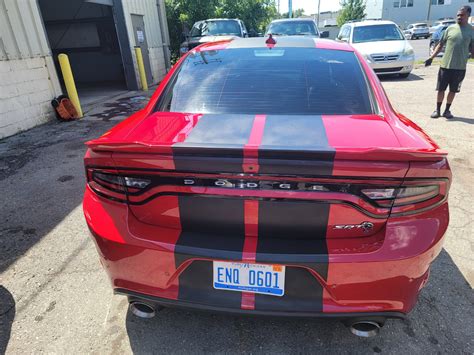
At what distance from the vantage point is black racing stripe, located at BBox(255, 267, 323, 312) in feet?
5.35

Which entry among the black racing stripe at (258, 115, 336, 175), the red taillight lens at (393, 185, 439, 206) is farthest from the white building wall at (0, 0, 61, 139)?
the red taillight lens at (393, 185, 439, 206)

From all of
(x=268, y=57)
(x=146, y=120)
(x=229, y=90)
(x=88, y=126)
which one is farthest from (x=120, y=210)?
(x=88, y=126)

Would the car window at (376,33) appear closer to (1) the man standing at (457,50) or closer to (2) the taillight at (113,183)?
(1) the man standing at (457,50)

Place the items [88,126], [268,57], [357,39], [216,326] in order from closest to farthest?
[216,326]
[268,57]
[88,126]
[357,39]

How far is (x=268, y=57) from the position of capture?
2682mm

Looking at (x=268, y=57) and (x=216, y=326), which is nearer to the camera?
(x=216, y=326)

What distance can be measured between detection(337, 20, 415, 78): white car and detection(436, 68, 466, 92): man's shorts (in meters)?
4.39

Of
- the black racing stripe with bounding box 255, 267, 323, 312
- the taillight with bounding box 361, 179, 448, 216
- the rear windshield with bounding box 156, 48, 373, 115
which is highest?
the rear windshield with bounding box 156, 48, 373, 115

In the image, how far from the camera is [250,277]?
1.67 m

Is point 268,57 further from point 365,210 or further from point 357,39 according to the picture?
point 357,39

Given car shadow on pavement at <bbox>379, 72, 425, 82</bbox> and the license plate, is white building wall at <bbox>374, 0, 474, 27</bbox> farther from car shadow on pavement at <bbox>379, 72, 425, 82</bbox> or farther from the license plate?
the license plate

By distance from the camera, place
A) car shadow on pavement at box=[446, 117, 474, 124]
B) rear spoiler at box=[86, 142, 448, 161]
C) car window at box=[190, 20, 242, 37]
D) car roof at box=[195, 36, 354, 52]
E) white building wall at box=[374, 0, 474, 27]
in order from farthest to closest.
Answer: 1. white building wall at box=[374, 0, 474, 27]
2. car window at box=[190, 20, 242, 37]
3. car shadow on pavement at box=[446, 117, 474, 124]
4. car roof at box=[195, 36, 354, 52]
5. rear spoiler at box=[86, 142, 448, 161]

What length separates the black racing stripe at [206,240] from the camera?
167cm

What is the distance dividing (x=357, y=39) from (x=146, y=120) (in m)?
11.6
